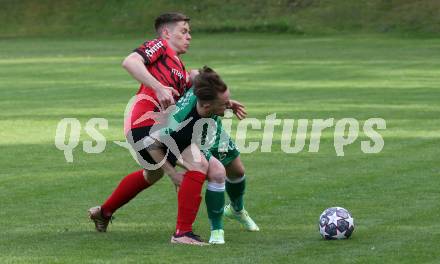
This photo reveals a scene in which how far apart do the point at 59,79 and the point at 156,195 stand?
19681mm

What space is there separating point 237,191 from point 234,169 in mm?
236

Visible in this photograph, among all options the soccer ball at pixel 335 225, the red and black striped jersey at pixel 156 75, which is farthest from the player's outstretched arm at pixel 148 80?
the soccer ball at pixel 335 225

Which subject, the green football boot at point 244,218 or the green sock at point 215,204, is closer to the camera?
the green sock at point 215,204

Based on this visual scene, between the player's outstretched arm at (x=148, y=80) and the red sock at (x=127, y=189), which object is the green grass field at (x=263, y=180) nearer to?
the red sock at (x=127, y=189)

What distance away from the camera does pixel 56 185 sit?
1351 centimetres

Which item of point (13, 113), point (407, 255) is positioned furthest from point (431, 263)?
point (13, 113)

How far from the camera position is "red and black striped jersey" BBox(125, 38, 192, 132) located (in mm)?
10203

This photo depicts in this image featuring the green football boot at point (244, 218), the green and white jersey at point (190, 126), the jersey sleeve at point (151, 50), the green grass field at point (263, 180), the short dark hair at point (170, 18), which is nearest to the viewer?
the green grass field at point (263, 180)

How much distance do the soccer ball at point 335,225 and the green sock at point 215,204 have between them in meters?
0.84

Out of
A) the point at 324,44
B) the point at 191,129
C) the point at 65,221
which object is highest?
the point at 324,44

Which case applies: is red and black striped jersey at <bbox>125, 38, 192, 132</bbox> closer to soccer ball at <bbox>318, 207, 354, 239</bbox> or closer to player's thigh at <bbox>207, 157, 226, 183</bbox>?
player's thigh at <bbox>207, 157, 226, 183</bbox>

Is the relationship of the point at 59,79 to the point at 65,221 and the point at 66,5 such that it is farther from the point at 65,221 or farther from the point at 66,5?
the point at 66,5

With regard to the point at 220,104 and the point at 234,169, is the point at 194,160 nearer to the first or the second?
the point at 220,104

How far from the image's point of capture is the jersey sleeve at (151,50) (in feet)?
33.4
